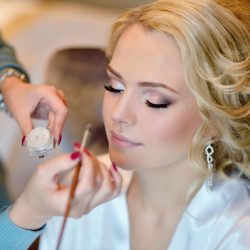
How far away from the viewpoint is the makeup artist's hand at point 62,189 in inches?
31.4

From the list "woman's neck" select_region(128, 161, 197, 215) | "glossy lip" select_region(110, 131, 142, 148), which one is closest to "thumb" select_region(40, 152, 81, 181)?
"glossy lip" select_region(110, 131, 142, 148)

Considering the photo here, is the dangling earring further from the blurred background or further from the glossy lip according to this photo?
the blurred background

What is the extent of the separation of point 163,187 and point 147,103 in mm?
222

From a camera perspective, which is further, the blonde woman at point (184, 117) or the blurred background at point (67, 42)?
the blurred background at point (67, 42)

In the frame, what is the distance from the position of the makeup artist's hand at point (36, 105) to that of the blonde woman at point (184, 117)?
0.09 meters

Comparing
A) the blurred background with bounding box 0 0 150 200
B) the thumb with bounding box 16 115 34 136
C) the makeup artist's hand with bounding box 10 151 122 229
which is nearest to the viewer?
the makeup artist's hand with bounding box 10 151 122 229

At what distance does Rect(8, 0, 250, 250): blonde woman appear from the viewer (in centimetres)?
84

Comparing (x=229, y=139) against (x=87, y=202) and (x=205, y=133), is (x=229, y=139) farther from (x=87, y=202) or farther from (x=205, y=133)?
(x=87, y=202)

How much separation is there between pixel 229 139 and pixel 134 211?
27 centimetres

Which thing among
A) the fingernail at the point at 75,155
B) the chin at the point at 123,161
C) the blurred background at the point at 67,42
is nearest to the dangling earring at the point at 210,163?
the chin at the point at 123,161

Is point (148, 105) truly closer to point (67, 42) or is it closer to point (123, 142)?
point (123, 142)

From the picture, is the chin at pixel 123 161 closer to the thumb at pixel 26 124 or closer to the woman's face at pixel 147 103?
the woman's face at pixel 147 103

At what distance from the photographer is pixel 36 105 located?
1.00m

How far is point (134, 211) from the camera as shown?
106cm
